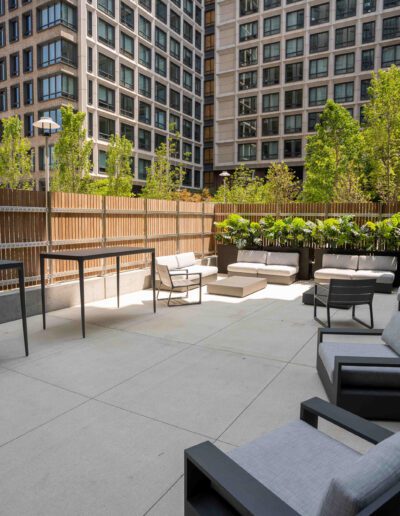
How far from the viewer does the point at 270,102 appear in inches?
1542

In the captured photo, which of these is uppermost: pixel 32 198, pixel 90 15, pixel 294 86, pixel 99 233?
pixel 90 15

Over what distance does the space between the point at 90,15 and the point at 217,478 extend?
119ft

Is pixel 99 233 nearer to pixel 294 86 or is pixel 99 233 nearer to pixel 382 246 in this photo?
pixel 382 246

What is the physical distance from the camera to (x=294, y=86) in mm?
37656

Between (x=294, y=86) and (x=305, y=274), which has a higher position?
(x=294, y=86)

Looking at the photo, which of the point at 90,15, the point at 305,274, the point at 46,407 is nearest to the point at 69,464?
the point at 46,407

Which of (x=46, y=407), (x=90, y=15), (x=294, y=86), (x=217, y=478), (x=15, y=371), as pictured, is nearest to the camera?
(x=217, y=478)

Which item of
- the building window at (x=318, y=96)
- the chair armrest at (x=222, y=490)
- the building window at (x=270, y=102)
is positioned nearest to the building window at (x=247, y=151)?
the building window at (x=270, y=102)

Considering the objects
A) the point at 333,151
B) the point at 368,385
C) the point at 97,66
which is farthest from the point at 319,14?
the point at 368,385

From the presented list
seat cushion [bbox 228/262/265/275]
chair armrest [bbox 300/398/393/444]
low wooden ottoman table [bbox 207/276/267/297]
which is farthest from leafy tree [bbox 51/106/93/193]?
chair armrest [bbox 300/398/393/444]

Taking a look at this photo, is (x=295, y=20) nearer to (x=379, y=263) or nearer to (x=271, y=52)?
(x=271, y=52)

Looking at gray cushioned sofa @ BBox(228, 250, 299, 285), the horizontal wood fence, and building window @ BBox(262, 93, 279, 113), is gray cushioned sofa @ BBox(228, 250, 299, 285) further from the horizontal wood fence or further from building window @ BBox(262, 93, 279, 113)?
building window @ BBox(262, 93, 279, 113)

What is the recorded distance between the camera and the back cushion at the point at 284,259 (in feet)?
36.9

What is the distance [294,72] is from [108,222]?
116ft
